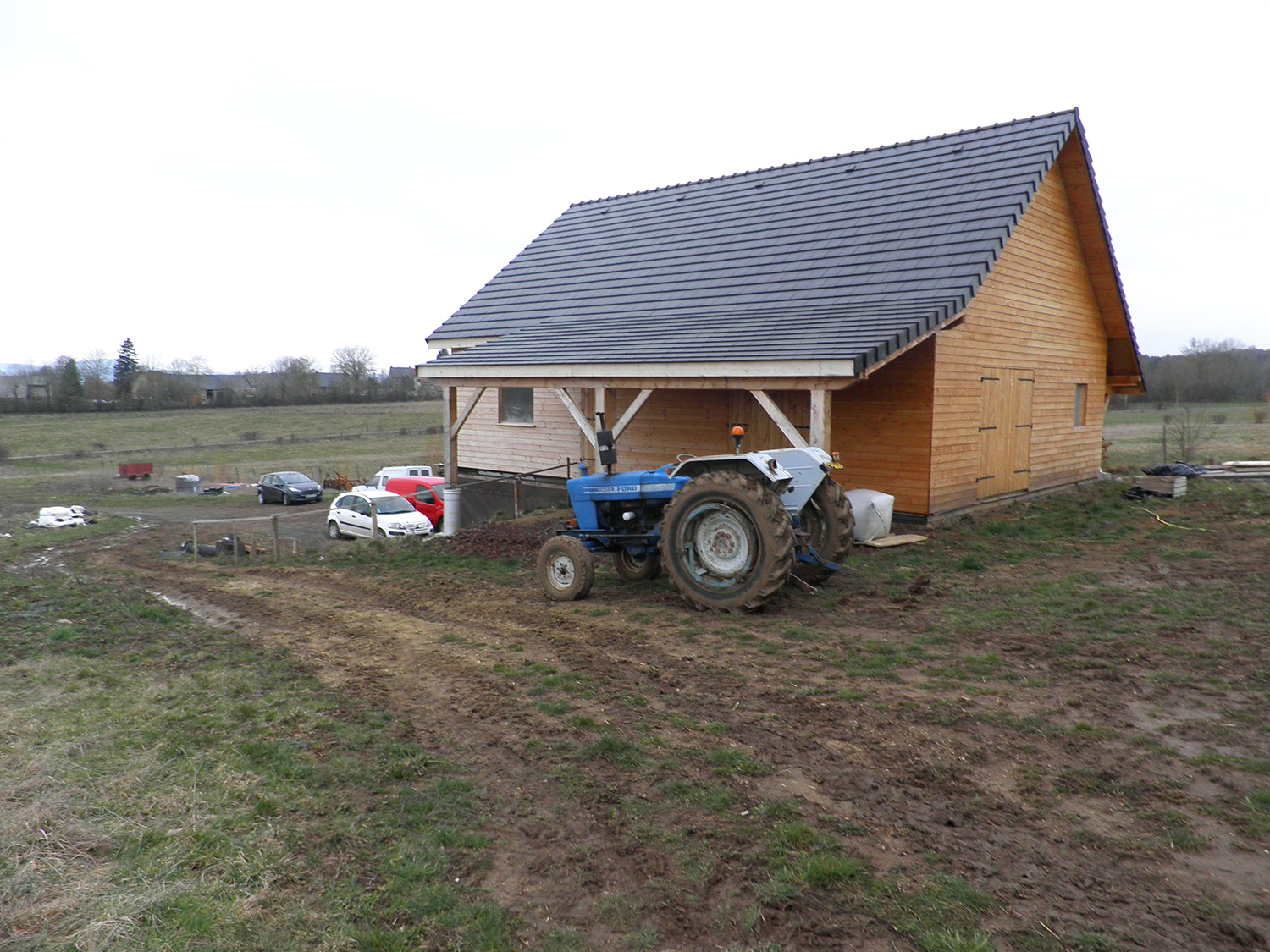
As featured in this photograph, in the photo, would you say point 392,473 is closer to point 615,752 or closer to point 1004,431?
point 1004,431

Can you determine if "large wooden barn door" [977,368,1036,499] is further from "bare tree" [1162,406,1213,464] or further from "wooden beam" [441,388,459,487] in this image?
"bare tree" [1162,406,1213,464]

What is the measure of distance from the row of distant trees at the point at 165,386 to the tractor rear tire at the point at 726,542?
73112mm

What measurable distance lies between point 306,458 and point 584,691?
44746 mm

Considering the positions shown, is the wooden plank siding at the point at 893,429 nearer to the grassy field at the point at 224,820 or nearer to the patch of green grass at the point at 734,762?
the patch of green grass at the point at 734,762

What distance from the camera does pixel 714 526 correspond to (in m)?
8.13

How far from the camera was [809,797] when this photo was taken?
4348mm

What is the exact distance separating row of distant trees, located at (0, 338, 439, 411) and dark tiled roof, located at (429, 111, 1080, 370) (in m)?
63.3

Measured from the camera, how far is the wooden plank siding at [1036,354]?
40.7ft

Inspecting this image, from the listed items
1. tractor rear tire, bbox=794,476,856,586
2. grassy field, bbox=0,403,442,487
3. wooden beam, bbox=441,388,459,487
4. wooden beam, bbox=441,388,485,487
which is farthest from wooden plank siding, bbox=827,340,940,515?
grassy field, bbox=0,403,442,487

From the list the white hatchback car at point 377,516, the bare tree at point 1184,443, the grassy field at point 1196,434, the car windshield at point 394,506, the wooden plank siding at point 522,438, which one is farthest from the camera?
the grassy field at point 1196,434

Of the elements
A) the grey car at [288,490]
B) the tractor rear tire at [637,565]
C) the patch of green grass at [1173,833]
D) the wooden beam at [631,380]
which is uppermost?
the wooden beam at [631,380]

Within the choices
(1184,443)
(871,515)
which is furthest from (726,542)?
(1184,443)

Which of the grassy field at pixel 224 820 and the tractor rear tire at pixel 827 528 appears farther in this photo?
the tractor rear tire at pixel 827 528

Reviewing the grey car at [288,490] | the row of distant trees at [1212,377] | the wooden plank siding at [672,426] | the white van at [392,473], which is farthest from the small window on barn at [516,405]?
the row of distant trees at [1212,377]
